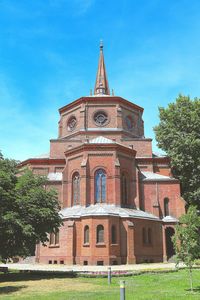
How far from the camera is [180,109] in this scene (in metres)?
39.4

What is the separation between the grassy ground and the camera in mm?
11992

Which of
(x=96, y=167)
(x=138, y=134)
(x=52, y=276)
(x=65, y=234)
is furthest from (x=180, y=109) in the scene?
(x=52, y=276)

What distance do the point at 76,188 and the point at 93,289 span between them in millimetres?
21054

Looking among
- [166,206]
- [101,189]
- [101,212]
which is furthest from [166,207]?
[101,212]

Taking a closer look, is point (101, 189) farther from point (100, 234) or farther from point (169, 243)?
point (169, 243)

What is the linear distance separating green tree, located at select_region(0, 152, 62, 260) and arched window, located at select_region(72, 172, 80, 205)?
1249 centimetres

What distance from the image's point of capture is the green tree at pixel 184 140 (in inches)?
1439

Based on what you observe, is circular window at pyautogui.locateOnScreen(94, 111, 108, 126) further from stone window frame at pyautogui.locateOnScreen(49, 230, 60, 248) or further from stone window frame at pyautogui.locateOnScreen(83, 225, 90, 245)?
stone window frame at pyautogui.locateOnScreen(83, 225, 90, 245)

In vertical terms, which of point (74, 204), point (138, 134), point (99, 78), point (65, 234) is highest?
point (99, 78)

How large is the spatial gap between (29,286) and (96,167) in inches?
760

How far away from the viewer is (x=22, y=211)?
63.7 feet

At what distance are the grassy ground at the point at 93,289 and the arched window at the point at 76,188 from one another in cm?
1653

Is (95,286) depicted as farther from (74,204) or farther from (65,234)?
(74,204)

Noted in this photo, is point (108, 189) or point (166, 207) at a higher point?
point (108, 189)
